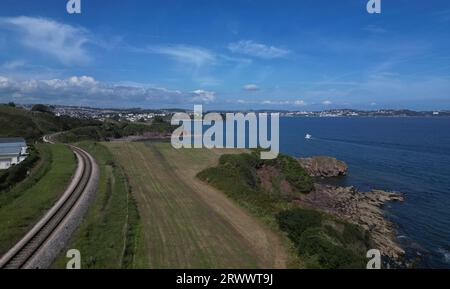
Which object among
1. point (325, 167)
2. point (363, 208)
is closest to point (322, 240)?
point (363, 208)

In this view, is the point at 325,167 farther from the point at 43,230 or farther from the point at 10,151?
the point at 43,230

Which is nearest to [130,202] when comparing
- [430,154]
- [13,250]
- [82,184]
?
[82,184]

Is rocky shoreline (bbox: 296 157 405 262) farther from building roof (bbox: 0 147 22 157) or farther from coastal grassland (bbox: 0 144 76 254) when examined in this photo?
building roof (bbox: 0 147 22 157)

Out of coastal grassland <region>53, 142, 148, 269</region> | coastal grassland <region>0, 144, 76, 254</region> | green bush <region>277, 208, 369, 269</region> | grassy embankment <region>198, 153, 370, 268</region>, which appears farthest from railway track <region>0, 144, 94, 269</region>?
green bush <region>277, 208, 369, 269</region>

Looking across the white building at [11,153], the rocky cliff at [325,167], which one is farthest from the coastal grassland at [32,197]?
the rocky cliff at [325,167]

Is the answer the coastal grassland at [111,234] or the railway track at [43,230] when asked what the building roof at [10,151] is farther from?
the coastal grassland at [111,234]
